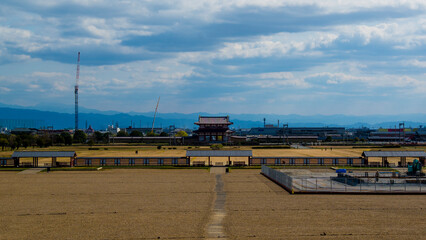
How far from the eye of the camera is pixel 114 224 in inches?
1134

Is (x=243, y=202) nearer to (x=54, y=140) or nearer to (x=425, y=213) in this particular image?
(x=425, y=213)

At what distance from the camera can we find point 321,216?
3067cm

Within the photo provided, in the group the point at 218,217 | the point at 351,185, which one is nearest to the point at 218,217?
the point at 218,217

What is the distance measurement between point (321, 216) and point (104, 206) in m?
16.0

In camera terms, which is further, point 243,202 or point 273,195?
point 273,195

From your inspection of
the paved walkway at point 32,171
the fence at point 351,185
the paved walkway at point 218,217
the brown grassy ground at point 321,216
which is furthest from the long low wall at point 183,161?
the brown grassy ground at point 321,216

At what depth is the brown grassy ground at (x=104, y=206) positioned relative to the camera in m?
27.0

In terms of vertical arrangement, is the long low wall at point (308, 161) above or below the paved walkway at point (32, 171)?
above

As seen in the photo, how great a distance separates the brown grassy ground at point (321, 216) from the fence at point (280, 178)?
1.01 meters

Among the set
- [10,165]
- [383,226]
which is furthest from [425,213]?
[10,165]

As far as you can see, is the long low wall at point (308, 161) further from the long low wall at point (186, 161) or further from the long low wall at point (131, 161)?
the long low wall at point (131, 161)

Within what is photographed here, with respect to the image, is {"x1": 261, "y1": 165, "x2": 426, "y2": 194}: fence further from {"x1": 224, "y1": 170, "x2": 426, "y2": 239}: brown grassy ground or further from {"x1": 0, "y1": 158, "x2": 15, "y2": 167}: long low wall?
{"x1": 0, "y1": 158, "x2": 15, "y2": 167}: long low wall

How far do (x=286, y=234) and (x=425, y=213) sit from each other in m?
11.7

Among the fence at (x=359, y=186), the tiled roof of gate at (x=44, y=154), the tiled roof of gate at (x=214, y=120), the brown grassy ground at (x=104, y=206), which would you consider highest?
the tiled roof of gate at (x=214, y=120)
